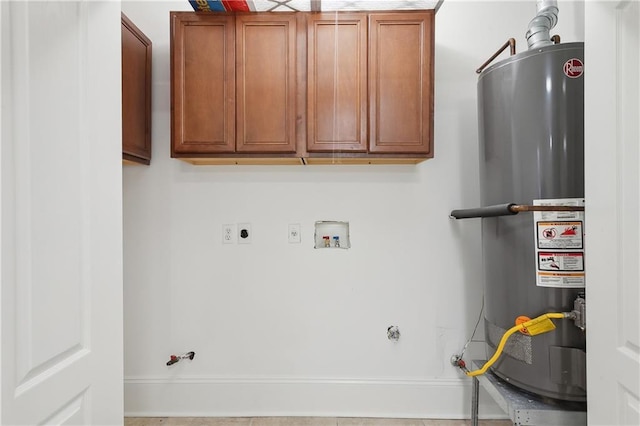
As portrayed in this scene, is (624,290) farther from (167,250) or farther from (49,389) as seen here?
(167,250)

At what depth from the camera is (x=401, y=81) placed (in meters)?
1.73

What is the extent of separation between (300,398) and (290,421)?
0.13 m

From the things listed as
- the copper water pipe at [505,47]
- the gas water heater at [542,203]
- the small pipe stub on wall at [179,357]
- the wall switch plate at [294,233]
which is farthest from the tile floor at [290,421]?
the copper water pipe at [505,47]

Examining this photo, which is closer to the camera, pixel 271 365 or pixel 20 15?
pixel 20 15

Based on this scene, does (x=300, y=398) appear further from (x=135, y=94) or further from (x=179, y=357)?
(x=135, y=94)

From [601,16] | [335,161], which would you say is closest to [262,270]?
[335,161]

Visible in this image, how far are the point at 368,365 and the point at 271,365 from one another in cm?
59

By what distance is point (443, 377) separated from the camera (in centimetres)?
202

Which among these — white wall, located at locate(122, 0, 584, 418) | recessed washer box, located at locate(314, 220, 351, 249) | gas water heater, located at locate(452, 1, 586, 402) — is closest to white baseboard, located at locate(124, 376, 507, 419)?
white wall, located at locate(122, 0, 584, 418)

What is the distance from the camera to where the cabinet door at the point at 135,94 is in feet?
5.74

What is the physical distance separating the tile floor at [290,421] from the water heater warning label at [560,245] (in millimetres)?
1121

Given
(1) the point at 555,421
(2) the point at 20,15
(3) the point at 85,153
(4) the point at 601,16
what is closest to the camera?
(2) the point at 20,15

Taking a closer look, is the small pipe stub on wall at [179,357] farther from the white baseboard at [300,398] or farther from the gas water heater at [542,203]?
the gas water heater at [542,203]

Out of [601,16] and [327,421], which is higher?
[601,16]
